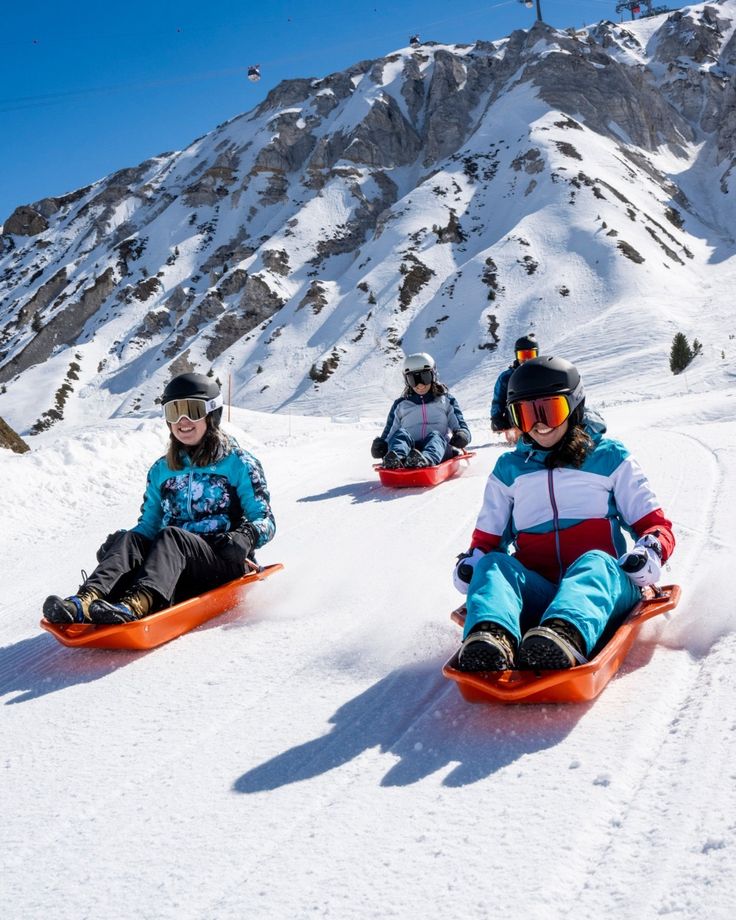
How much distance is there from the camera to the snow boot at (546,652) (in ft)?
9.11

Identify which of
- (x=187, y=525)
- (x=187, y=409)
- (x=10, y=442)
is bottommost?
(x=187, y=525)

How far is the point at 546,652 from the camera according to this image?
109 inches

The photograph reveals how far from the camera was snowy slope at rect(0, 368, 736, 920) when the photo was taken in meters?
1.98

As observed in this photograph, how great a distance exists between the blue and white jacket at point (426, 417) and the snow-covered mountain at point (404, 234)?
13455 mm

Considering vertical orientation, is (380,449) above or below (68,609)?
below

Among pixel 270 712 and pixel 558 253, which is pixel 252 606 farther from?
pixel 558 253

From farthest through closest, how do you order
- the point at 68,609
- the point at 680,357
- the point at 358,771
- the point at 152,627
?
the point at 680,357, the point at 152,627, the point at 68,609, the point at 358,771

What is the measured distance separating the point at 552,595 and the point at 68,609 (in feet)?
8.50

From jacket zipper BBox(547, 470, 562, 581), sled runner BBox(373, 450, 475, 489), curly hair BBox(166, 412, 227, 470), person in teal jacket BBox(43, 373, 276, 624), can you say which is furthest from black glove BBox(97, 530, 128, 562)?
sled runner BBox(373, 450, 475, 489)

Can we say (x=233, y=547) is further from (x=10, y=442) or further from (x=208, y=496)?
(x=10, y=442)

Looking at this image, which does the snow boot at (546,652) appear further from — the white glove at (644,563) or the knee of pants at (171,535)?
the knee of pants at (171,535)

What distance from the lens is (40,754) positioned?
3082 mm

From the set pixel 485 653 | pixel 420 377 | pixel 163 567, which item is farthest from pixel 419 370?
pixel 485 653

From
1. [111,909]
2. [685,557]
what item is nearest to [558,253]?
[685,557]
